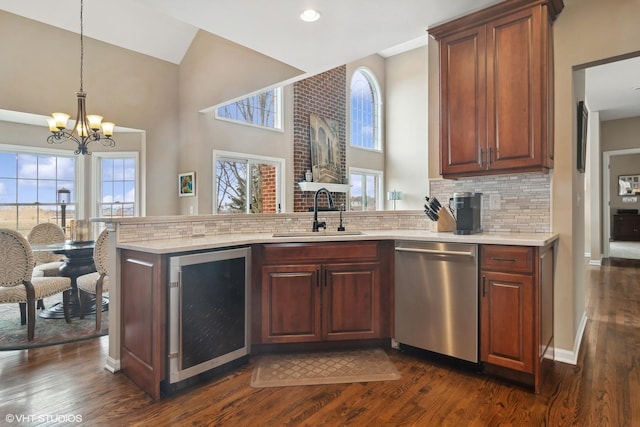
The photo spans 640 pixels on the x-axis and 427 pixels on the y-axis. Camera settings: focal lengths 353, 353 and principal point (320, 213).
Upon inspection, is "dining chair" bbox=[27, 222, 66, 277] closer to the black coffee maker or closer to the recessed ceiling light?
the recessed ceiling light

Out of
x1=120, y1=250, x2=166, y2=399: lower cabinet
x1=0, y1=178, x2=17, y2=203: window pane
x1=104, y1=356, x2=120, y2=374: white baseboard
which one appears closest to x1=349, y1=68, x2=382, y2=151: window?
x1=0, y1=178, x2=17, y2=203: window pane

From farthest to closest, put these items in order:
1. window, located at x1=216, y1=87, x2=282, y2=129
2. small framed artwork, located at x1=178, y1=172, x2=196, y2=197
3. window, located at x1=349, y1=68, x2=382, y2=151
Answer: window, located at x1=349, y1=68, x2=382, y2=151 → window, located at x1=216, y1=87, x2=282, y2=129 → small framed artwork, located at x1=178, y1=172, x2=196, y2=197

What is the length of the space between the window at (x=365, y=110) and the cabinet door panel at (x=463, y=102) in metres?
5.66

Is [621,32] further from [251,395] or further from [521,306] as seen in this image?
[251,395]

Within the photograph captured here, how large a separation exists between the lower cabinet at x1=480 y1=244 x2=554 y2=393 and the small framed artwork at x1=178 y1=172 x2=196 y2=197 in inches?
188

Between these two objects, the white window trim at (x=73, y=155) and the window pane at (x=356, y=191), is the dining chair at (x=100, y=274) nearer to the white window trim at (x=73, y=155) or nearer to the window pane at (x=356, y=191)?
the white window trim at (x=73, y=155)

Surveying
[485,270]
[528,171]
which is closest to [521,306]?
[485,270]

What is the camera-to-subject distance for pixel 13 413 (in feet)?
6.33

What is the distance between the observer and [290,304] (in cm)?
261

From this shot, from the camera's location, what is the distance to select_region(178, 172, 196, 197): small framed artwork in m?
5.81

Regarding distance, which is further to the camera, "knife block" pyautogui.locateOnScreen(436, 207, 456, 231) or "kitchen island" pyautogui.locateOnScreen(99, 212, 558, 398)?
"knife block" pyautogui.locateOnScreen(436, 207, 456, 231)

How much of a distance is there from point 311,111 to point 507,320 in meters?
5.99

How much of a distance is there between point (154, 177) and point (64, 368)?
3936mm

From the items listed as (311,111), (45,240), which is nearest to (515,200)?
(45,240)
